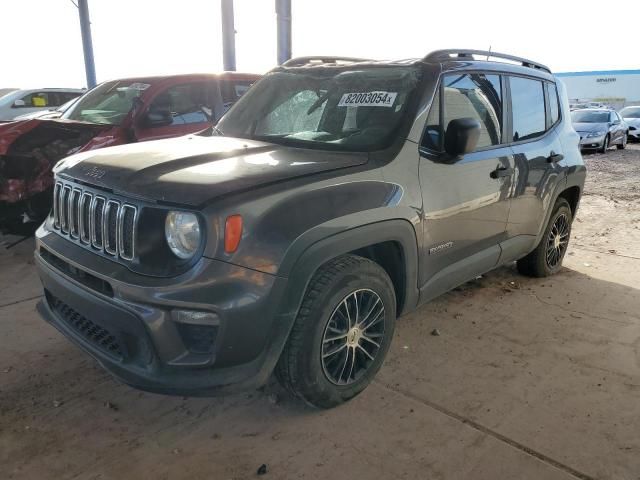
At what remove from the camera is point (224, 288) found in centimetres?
226

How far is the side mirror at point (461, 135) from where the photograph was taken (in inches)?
121

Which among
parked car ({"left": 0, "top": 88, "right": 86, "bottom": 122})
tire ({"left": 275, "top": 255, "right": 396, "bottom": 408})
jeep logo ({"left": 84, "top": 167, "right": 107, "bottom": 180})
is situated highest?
jeep logo ({"left": 84, "top": 167, "right": 107, "bottom": 180})

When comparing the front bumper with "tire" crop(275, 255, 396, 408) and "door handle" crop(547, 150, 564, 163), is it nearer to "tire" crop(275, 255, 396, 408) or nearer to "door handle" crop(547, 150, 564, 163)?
"tire" crop(275, 255, 396, 408)

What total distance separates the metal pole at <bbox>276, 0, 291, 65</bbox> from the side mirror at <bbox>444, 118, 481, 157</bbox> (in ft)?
27.8

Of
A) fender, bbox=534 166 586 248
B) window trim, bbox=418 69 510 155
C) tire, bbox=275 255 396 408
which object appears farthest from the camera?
fender, bbox=534 166 586 248

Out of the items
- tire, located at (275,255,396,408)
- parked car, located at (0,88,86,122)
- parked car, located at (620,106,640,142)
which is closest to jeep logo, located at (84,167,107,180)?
tire, located at (275,255,396,408)

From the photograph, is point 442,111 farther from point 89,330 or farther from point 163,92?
point 163,92

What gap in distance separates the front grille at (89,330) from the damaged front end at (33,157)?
2.89 m

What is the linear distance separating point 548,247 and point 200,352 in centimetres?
381

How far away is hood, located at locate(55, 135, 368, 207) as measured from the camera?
7.80ft

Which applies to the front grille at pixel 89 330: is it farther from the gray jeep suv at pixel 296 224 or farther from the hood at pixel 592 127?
the hood at pixel 592 127

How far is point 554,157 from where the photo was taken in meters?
4.47

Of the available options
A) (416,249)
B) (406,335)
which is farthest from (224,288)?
(406,335)

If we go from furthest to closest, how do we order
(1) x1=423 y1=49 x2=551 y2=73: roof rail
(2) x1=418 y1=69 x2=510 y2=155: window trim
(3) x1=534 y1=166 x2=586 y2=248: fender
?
(3) x1=534 y1=166 x2=586 y2=248: fender < (1) x1=423 y1=49 x2=551 y2=73: roof rail < (2) x1=418 y1=69 x2=510 y2=155: window trim
